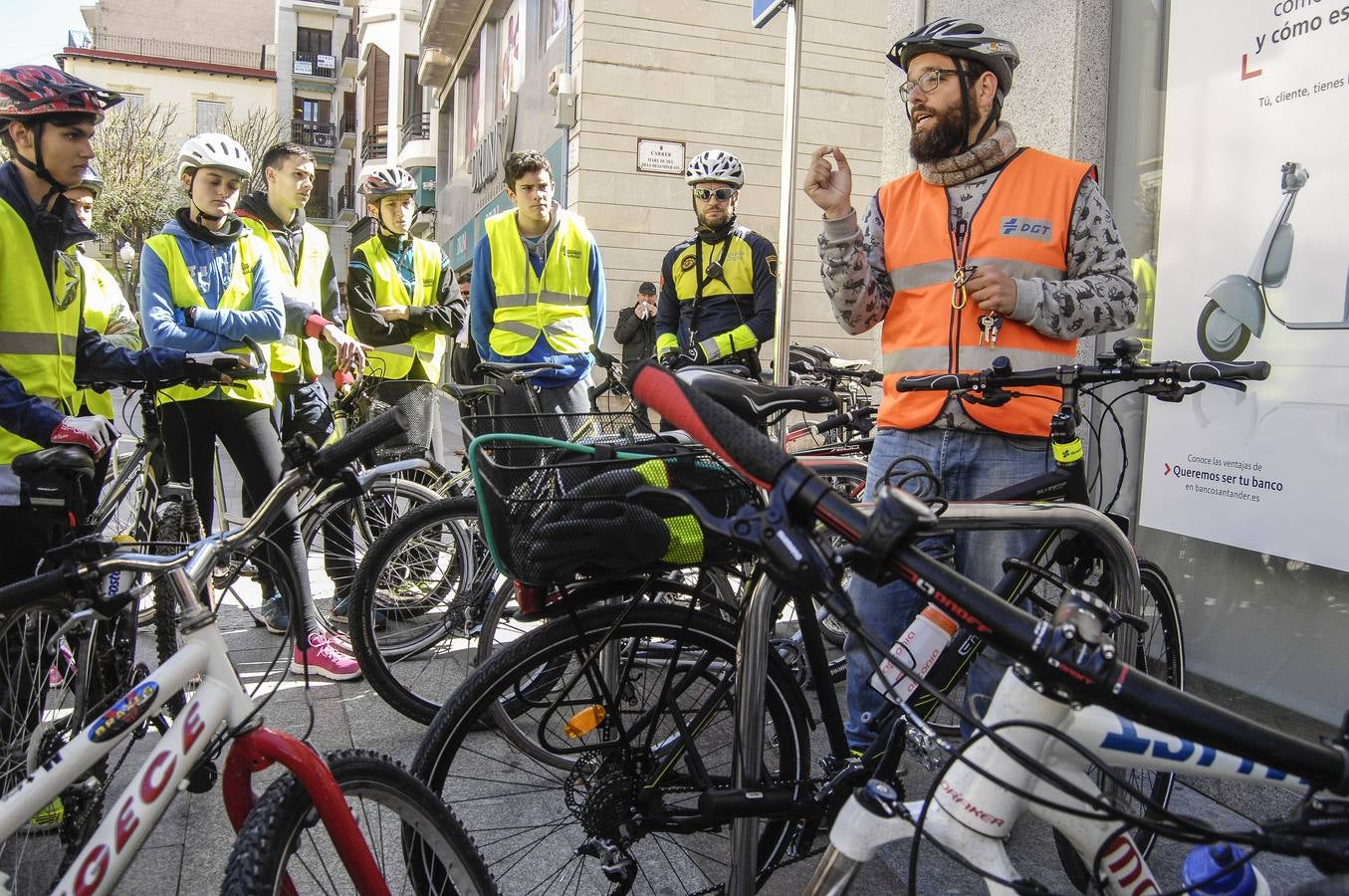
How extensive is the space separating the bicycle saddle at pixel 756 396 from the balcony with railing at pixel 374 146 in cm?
3714

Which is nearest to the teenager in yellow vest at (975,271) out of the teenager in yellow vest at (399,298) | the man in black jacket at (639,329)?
the teenager in yellow vest at (399,298)

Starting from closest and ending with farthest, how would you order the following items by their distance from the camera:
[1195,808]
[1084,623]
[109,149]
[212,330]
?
[1084,623] → [1195,808] → [212,330] → [109,149]

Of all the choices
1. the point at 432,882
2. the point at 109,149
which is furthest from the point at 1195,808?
the point at 109,149

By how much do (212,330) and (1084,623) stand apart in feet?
13.5

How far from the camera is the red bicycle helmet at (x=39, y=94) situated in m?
2.92

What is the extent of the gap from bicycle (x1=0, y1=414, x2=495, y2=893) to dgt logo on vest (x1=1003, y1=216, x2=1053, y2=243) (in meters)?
1.76

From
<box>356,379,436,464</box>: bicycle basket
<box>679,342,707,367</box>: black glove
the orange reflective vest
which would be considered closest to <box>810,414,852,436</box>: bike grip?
<box>679,342,707,367</box>: black glove

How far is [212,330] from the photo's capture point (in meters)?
4.44

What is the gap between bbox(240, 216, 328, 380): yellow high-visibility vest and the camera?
502 centimetres

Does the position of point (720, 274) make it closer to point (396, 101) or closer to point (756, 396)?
point (756, 396)

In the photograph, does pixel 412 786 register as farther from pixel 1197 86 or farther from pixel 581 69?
pixel 581 69

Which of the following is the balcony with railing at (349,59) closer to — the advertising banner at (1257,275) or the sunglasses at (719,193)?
the sunglasses at (719,193)

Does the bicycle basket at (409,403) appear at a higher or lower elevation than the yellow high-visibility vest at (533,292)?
lower

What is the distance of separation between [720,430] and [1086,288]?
6.18 feet
